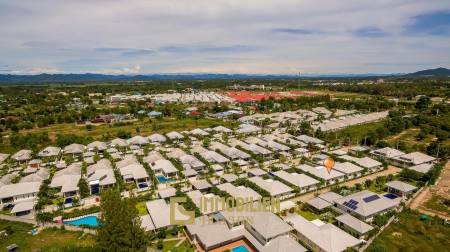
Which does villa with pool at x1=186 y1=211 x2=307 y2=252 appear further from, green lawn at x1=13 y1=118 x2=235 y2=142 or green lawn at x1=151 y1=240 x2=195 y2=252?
green lawn at x1=13 y1=118 x2=235 y2=142

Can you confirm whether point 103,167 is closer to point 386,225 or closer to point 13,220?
point 13,220

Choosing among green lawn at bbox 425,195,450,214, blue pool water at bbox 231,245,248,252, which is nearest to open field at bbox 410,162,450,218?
green lawn at bbox 425,195,450,214

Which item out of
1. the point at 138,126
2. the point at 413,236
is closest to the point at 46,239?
the point at 413,236

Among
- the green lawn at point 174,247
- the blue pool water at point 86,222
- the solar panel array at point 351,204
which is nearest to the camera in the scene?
A: the green lawn at point 174,247

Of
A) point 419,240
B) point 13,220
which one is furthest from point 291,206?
point 13,220

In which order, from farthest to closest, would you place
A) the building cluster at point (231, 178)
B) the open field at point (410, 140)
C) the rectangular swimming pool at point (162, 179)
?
the open field at point (410, 140) → the rectangular swimming pool at point (162, 179) → the building cluster at point (231, 178)

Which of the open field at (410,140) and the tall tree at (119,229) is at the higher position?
the tall tree at (119,229)

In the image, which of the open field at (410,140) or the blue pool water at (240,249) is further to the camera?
the open field at (410,140)

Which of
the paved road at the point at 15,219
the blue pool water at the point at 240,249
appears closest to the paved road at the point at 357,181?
the blue pool water at the point at 240,249

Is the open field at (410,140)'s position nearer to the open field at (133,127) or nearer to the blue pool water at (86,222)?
the open field at (133,127)
